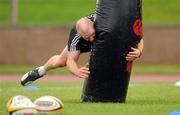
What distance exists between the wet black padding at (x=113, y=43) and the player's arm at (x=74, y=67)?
0.18 metres

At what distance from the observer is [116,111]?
8609 mm

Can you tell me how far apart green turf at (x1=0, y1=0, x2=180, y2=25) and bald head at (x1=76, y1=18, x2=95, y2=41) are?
76.9 feet

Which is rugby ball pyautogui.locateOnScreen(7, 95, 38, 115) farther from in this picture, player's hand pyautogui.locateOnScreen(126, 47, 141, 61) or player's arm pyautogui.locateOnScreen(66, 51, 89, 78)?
player's hand pyautogui.locateOnScreen(126, 47, 141, 61)

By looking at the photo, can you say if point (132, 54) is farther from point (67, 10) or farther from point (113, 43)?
point (67, 10)

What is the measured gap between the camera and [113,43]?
379 inches

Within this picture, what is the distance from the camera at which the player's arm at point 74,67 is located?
9562 millimetres

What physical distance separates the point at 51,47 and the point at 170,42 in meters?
4.41

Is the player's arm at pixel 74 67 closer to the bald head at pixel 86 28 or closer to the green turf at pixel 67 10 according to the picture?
the bald head at pixel 86 28

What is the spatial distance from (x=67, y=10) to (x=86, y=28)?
83.1 feet

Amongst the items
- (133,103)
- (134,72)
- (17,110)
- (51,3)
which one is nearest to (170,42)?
(134,72)

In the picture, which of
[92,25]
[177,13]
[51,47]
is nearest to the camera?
[92,25]

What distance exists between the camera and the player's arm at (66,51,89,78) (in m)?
9.56

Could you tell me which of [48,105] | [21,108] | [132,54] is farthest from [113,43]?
[21,108]

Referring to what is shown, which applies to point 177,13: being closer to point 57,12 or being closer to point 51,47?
point 57,12
